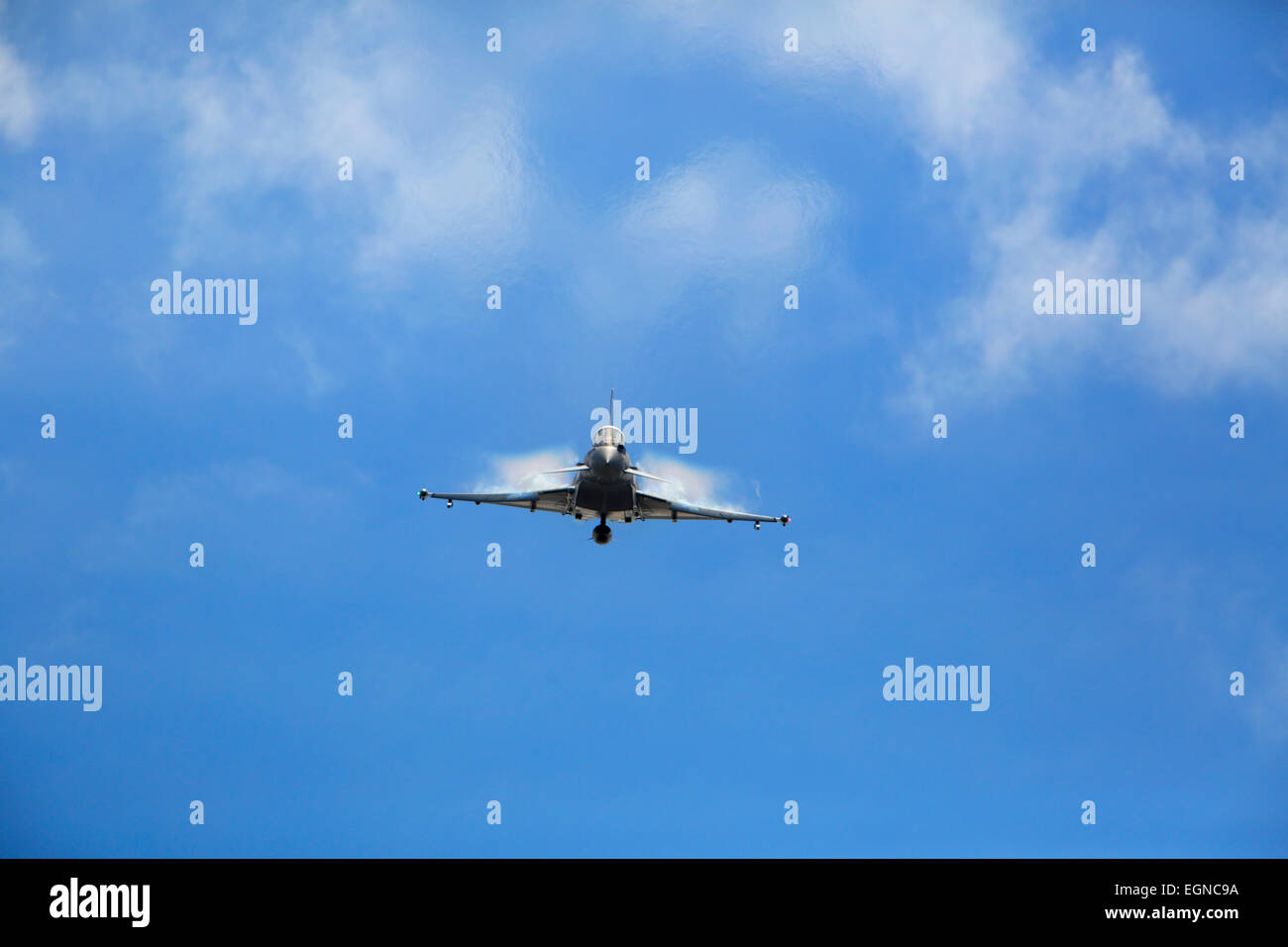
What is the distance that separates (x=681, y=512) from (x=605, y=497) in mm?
10044

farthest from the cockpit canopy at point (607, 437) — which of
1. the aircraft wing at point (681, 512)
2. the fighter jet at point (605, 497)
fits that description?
the aircraft wing at point (681, 512)

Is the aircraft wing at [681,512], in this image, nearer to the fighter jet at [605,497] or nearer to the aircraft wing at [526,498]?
the fighter jet at [605,497]

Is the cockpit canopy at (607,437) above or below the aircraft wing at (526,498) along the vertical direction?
above

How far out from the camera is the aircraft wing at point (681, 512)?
86.8 m

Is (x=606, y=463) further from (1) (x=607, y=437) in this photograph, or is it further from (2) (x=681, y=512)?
(2) (x=681, y=512)

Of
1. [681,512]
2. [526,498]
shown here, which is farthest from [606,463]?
[681,512]

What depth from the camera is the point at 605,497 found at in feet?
266

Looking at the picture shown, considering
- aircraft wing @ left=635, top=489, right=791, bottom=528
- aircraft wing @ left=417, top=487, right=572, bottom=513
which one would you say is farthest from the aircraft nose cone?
aircraft wing @ left=417, top=487, right=572, bottom=513
